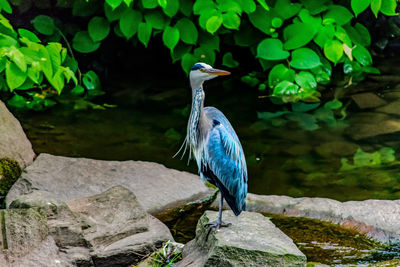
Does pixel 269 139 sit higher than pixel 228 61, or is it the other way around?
pixel 228 61

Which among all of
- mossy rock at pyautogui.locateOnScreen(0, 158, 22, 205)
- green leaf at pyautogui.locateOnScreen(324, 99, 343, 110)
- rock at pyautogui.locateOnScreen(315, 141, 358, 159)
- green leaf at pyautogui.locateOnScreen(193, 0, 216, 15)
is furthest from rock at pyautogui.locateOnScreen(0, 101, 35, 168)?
green leaf at pyautogui.locateOnScreen(324, 99, 343, 110)

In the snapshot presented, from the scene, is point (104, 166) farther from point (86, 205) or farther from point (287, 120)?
point (287, 120)

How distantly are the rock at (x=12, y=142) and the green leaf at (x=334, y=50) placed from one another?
148 inches

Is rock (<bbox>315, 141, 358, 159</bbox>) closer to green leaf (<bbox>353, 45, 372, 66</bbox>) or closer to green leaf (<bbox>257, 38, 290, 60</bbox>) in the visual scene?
green leaf (<bbox>257, 38, 290, 60</bbox>)

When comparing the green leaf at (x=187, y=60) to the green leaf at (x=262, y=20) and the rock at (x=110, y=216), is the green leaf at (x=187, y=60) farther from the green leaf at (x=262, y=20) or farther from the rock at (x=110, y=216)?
the rock at (x=110, y=216)

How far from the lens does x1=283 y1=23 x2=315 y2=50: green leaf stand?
7350 millimetres

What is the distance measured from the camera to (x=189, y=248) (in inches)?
148

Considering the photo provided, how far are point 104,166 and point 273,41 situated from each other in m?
3.25

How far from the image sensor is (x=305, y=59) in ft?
24.2

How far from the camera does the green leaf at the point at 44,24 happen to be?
768cm

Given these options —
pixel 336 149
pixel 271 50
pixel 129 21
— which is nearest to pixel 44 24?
pixel 129 21

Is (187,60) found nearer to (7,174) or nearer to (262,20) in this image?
(262,20)

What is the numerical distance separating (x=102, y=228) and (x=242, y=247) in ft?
3.40

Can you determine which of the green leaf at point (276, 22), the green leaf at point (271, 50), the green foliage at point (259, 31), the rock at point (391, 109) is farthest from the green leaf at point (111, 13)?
the rock at point (391, 109)
